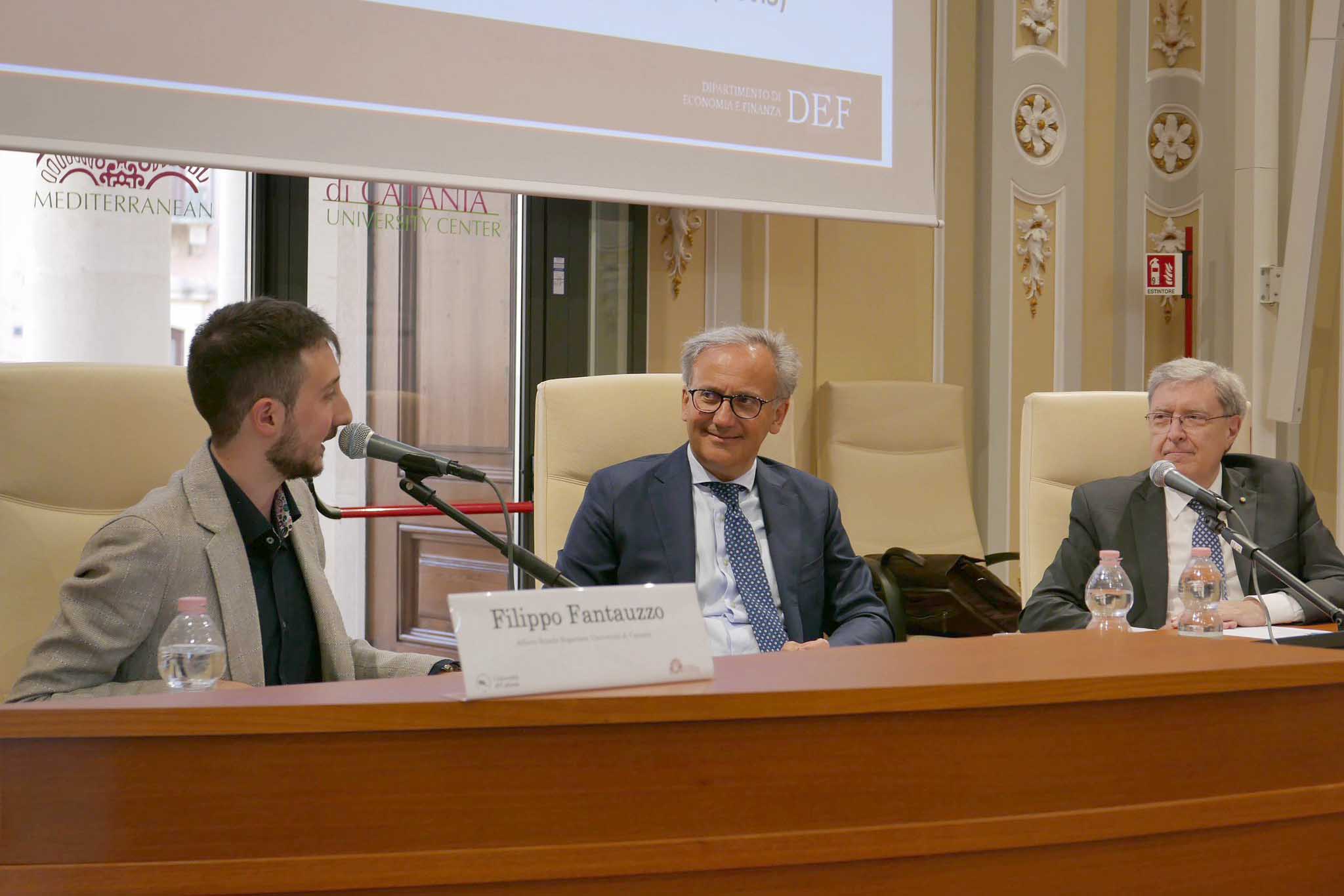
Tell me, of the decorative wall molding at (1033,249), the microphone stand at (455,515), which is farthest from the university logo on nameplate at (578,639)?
the decorative wall molding at (1033,249)

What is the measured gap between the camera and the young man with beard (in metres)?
1.51

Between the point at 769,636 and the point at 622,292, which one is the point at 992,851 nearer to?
the point at 769,636

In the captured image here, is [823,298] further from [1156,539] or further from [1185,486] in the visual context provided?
[1185,486]

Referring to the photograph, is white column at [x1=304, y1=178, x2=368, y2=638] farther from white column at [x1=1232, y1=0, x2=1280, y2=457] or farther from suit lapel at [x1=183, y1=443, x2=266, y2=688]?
white column at [x1=1232, y1=0, x2=1280, y2=457]

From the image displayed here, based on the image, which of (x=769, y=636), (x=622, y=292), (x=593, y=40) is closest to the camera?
(x=769, y=636)

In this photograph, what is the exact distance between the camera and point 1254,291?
4.50 metres

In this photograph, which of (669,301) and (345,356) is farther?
(669,301)

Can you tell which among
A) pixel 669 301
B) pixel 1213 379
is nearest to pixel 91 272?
pixel 669 301

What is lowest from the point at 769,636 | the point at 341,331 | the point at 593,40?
the point at 769,636

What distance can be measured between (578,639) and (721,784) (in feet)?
0.57

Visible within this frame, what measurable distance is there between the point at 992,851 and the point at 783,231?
3.43 meters

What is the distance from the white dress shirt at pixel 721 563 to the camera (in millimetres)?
2262

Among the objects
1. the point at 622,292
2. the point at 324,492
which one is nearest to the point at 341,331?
the point at 324,492

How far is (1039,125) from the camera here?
4.72 meters
